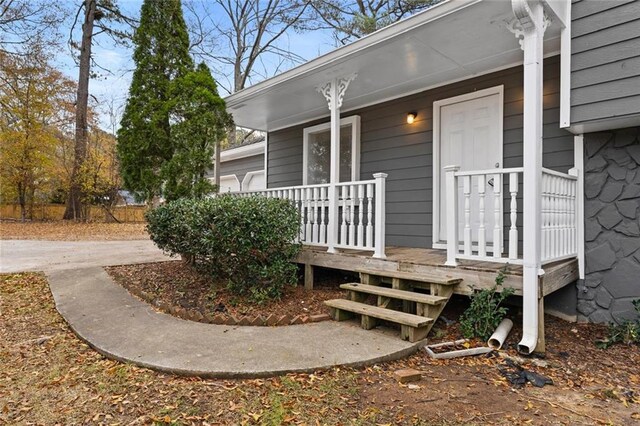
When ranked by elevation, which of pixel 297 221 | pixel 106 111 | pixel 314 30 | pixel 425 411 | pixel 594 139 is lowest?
pixel 425 411

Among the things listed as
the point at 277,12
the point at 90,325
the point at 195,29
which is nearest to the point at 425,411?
the point at 90,325

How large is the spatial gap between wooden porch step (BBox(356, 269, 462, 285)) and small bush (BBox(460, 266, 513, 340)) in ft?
0.72

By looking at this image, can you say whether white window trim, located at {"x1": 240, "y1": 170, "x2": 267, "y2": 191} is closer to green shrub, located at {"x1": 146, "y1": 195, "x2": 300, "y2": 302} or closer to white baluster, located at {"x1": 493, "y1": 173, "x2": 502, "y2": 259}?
green shrub, located at {"x1": 146, "y1": 195, "x2": 300, "y2": 302}

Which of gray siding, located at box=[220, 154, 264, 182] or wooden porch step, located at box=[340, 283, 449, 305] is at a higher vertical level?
gray siding, located at box=[220, 154, 264, 182]

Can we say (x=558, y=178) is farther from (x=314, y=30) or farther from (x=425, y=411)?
(x=314, y=30)

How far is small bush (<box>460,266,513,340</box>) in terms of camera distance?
318 centimetres

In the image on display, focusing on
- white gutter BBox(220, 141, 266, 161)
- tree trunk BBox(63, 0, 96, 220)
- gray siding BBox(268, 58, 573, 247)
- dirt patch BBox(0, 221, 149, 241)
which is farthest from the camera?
tree trunk BBox(63, 0, 96, 220)

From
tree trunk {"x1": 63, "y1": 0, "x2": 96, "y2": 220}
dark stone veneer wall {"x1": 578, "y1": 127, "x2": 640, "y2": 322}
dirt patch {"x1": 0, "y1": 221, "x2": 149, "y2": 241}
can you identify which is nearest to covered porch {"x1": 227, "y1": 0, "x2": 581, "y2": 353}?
dark stone veneer wall {"x1": 578, "y1": 127, "x2": 640, "y2": 322}

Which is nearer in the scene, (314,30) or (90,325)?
(90,325)

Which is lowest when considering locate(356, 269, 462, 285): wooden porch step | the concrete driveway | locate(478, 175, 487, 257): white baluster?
the concrete driveway

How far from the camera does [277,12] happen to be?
15406 mm

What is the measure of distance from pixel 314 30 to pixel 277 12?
246 cm

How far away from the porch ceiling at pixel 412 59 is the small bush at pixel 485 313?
7.24 feet

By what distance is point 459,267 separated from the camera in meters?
3.44
